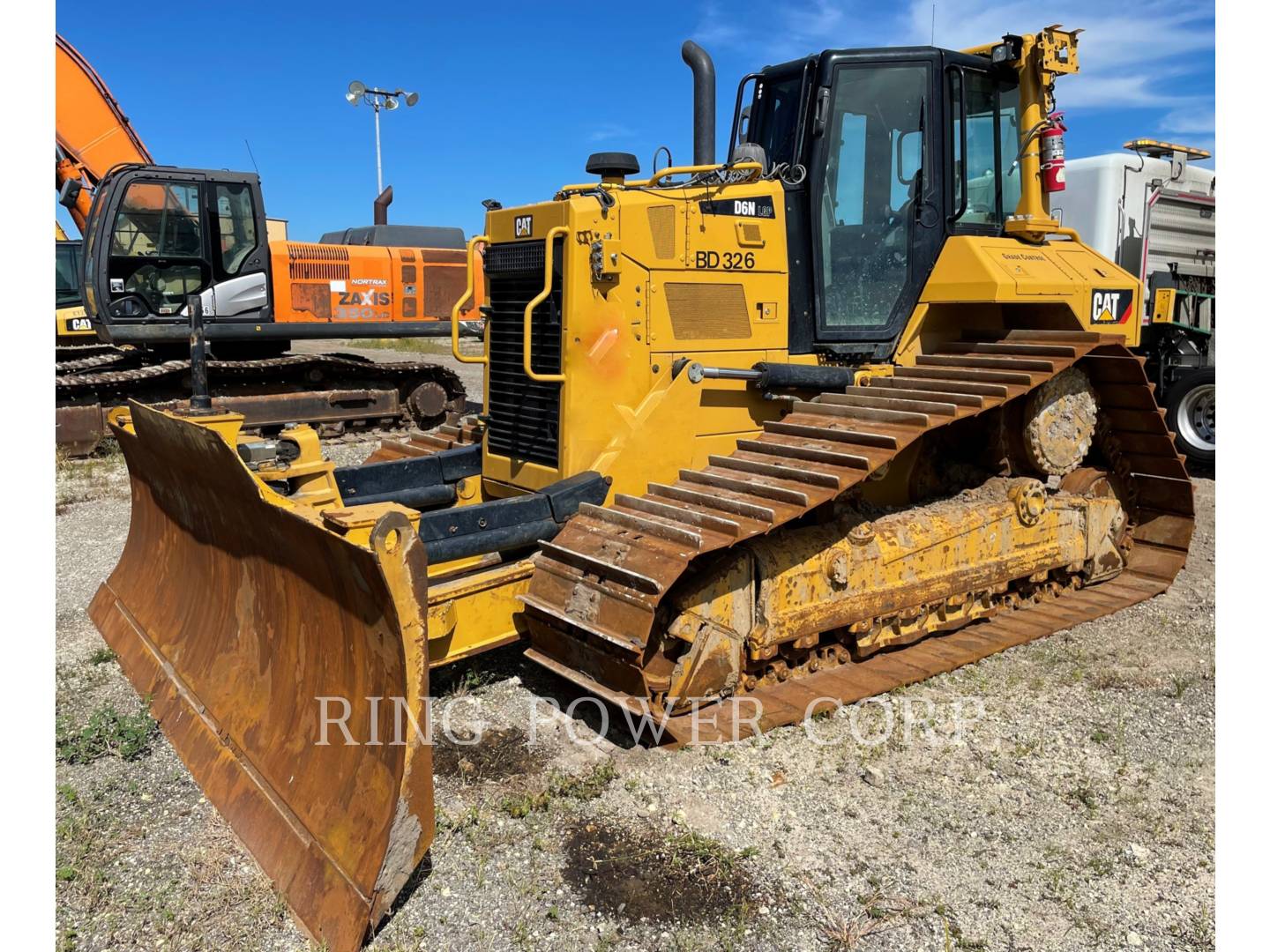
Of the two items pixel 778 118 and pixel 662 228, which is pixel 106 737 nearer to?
pixel 662 228

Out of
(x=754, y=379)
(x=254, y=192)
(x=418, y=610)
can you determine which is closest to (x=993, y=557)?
(x=754, y=379)

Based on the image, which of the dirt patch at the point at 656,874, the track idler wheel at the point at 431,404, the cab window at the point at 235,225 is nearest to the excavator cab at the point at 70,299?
the cab window at the point at 235,225

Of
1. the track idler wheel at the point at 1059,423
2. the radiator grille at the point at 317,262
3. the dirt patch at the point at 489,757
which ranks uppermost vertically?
the radiator grille at the point at 317,262

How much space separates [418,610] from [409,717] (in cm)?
Answer: 35

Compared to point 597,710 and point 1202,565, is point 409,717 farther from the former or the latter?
point 1202,565

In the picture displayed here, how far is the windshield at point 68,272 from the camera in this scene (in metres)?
14.4

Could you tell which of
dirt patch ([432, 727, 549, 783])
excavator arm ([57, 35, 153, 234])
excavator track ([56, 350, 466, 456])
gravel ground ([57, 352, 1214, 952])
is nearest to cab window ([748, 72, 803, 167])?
gravel ground ([57, 352, 1214, 952])

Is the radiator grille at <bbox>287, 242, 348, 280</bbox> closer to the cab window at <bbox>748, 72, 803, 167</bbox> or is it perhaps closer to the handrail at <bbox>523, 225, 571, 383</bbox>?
the cab window at <bbox>748, 72, 803, 167</bbox>

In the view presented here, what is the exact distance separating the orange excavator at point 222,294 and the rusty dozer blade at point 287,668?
5.73 metres

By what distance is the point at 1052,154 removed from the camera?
5883mm

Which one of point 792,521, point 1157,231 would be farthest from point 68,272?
point 1157,231

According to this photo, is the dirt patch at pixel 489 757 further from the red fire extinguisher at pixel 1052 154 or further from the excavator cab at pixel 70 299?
the excavator cab at pixel 70 299

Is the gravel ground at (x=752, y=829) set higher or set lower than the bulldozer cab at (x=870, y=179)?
lower

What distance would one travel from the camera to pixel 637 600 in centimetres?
410
